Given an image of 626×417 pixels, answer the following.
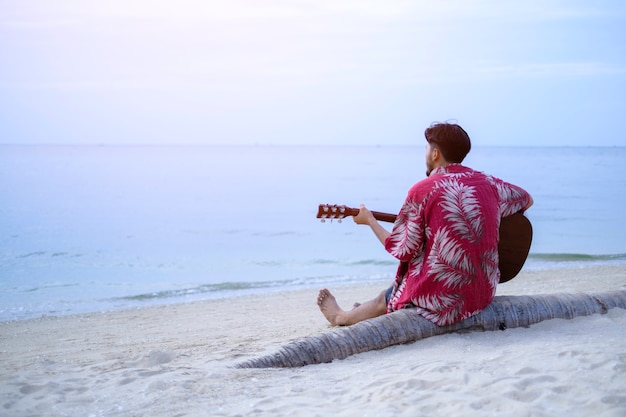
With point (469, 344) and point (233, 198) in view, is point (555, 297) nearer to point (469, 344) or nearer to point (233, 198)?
point (469, 344)

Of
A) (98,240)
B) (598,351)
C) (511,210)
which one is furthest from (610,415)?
(98,240)

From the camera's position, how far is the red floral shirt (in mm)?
4578

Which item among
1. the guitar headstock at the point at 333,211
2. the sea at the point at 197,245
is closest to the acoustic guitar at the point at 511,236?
the guitar headstock at the point at 333,211

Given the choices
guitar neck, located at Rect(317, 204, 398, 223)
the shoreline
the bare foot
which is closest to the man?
guitar neck, located at Rect(317, 204, 398, 223)

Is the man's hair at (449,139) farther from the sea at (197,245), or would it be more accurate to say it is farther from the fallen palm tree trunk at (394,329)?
the sea at (197,245)

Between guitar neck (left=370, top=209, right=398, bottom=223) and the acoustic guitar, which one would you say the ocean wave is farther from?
guitar neck (left=370, top=209, right=398, bottom=223)

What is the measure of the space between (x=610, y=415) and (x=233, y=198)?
3000cm

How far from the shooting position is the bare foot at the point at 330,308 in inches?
231

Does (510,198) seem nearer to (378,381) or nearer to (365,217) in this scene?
(365,217)

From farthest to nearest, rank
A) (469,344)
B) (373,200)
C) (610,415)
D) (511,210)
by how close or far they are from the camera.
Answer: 1. (373,200)
2. (511,210)
3. (469,344)
4. (610,415)

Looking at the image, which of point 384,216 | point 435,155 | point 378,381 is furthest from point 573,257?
point 378,381

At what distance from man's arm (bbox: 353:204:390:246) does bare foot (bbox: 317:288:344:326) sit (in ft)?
3.65

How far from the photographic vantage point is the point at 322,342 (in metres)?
4.63

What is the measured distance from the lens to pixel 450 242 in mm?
4574
